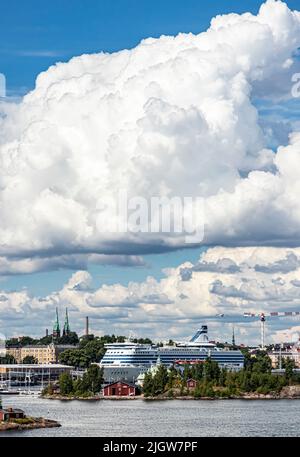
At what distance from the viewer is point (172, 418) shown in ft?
237

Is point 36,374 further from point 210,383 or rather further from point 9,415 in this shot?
point 9,415

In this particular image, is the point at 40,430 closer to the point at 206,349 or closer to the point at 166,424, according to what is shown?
the point at 166,424

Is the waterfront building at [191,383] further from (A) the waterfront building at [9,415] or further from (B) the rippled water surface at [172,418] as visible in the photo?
(A) the waterfront building at [9,415]

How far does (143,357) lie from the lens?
153250 mm

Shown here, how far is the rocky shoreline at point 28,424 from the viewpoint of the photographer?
6300 centimetres

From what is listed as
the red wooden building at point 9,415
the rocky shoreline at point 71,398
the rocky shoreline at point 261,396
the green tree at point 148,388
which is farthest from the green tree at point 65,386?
the red wooden building at point 9,415

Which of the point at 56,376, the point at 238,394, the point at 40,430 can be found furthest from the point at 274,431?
the point at 56,376

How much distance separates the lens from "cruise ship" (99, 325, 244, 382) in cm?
15062

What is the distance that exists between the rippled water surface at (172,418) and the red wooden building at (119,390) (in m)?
6.74

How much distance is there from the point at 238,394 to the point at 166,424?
139ft

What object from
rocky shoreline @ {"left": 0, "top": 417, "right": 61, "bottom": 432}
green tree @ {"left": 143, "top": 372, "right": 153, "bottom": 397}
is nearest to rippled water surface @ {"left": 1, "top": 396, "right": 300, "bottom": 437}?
rocky shoreline @ {"left": 0, "top": 417, "right": 61, "bottom": 432}

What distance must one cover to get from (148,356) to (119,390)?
145 ft

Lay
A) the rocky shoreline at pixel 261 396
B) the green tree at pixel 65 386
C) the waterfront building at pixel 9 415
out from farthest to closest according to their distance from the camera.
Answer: the green tree at pixel 65 386 → the rocky shoreline at pixel 261 396 → the waterfront building at pixel 9 415

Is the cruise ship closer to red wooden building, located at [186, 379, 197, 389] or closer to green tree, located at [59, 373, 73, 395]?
red wooden building, located at [186, 379, 197, 389]
